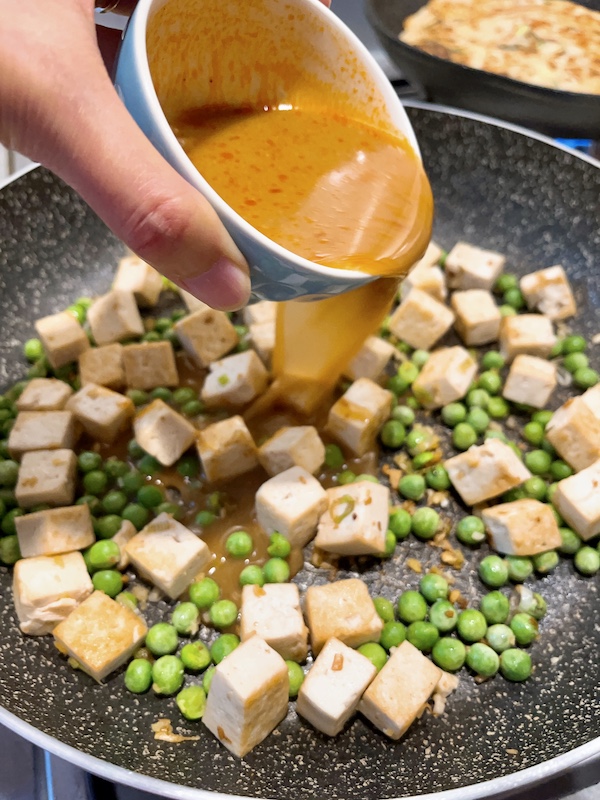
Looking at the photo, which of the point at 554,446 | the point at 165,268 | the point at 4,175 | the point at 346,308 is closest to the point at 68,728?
the point at 165,268

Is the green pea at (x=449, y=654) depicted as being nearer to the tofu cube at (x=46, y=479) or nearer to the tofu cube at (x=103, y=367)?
the tofu cube at (x=46, y=479)

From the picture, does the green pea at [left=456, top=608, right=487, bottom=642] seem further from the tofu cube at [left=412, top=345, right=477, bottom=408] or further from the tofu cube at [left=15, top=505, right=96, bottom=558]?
the tofu cube at [left=15, top=505, right=96, bottom=558]

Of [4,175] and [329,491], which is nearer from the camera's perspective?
[329,491]

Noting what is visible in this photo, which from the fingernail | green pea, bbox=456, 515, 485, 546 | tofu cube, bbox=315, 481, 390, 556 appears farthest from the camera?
green pea, bbox=456, 515, 485, 546

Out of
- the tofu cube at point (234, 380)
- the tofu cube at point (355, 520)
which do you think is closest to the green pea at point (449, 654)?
the tofu cube at point (355, 520)

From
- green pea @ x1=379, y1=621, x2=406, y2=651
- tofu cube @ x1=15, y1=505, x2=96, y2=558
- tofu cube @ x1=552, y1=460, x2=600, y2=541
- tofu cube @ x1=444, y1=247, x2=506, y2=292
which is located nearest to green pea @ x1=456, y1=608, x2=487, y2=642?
green pea @ x1=379, y1=621, x2=406, y2=651

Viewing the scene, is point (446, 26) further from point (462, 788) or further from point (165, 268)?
point (462, 788)

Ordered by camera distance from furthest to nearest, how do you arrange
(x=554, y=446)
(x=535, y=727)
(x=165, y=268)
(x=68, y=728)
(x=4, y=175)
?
(x=4, y=175) → (x=554, y=446) → (x=535, y=727) → (x=68, y=728) → (x=165, y=268)
